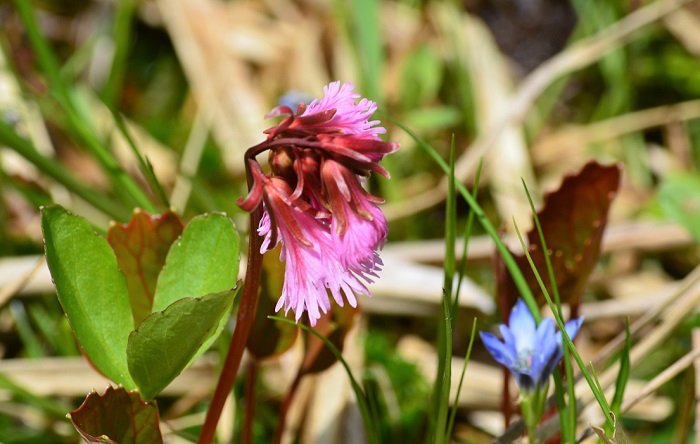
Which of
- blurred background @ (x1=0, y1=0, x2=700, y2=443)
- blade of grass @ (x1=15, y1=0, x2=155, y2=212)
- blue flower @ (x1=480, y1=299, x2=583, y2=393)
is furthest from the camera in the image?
blurred background @ (x1=0, y1=0, x2=700, y2=443)

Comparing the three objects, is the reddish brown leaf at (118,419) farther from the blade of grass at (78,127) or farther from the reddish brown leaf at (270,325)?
the blade of grass at (78,127)

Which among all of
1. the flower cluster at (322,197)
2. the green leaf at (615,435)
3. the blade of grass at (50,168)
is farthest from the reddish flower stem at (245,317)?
the blade of grass at (50,168)

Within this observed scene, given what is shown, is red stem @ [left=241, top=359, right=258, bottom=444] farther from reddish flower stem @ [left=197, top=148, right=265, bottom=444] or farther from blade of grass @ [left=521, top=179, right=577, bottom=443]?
blade of grass @ [left=521, top=179, right=577, bottom=443]

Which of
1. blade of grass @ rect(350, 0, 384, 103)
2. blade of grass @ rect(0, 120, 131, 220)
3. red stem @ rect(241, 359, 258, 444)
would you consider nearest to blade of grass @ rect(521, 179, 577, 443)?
red stem @ rect(241, 359, 258, 444)

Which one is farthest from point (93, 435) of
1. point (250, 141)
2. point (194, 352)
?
point (250, 141)

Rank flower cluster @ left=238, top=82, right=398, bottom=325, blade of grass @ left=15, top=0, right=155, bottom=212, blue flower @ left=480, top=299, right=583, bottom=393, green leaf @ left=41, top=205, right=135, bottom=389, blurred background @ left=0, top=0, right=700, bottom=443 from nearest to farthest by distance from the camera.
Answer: flower cluster @ left=238, top=82, right=398, bottom=325
green leaf @ left=41, top=205, right=135, bottom=389
blue flower @ left=480, top=299, right=583, bottom=393
blade of grass @ left=15, top=0, right=155, bottom=212
blurred background @ left=0, top=0, right=700, bottom=443

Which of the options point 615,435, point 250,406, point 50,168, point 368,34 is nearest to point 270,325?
point 250,406

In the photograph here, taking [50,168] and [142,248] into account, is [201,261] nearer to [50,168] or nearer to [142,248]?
[142,248]

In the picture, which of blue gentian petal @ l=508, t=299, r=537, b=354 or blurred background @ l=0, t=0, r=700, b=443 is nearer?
blue gentian petal @ l=508, t=299, r=537, b=354
